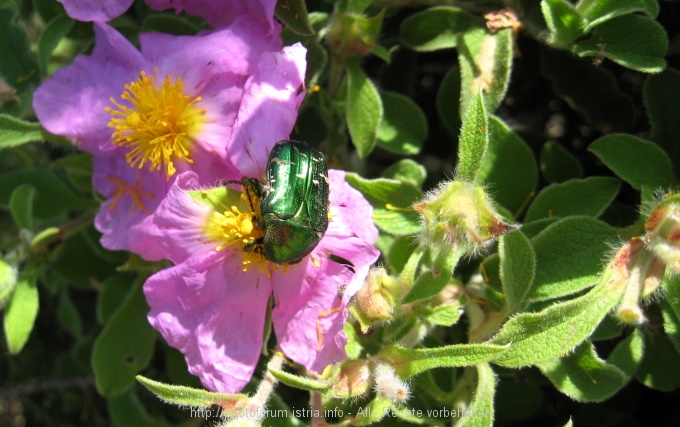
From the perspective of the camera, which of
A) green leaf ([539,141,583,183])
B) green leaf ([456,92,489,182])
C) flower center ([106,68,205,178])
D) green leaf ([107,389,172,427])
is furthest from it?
green leaf ([107,389,172,427])

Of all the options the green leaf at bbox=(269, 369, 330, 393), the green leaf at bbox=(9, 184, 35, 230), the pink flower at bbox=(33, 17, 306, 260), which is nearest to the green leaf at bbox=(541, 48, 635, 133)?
the pink flower at bbox=(33, 17, 306, 260)

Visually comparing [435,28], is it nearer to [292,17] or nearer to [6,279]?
[292,17]

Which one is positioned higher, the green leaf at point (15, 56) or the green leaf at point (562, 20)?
the green leaf at point (562, 20)

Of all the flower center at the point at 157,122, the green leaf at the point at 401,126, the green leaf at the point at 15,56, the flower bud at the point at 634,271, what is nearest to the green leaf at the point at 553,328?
the flower bud at the point at 634,271

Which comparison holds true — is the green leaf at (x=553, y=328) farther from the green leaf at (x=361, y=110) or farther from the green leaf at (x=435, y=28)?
the green leaf at (x=435, y=28)

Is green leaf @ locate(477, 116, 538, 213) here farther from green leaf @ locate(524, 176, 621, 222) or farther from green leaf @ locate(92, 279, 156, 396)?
green leaf @ locate(92, 279, 156, 396)

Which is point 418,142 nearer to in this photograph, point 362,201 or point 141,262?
point 362,201

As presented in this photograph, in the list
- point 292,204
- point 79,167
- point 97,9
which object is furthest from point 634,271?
point 79,167
